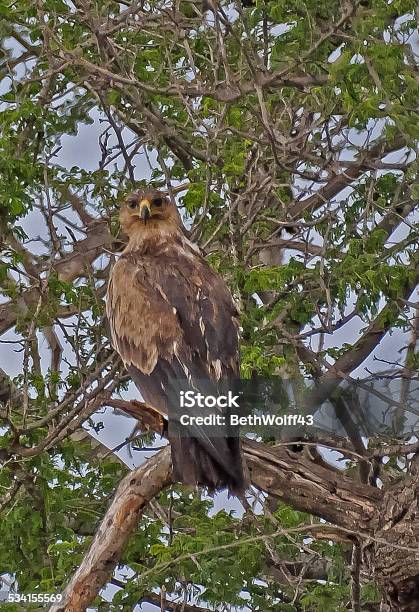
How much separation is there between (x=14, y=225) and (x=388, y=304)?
2.12 metres

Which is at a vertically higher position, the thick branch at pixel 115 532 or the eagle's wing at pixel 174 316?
the eagle's wing at pixel 174 316

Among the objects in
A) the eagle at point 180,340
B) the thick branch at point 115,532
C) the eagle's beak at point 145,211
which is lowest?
the thick branch at point 115,532

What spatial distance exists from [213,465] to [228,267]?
1823 mm

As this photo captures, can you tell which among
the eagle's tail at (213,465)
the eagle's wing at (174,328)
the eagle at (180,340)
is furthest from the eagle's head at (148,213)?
the eagle's tail at (213,465)

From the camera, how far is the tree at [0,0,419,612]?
18.9 ft

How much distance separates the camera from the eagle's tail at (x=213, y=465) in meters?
5.36

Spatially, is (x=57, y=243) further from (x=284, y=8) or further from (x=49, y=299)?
(x=284, y=8)

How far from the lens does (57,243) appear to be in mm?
7398

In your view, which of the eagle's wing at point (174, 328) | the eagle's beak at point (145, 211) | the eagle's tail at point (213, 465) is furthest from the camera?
the eagle's beak at point (145, 211)

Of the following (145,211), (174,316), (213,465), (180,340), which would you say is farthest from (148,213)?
(213,465)

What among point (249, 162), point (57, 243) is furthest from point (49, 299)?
point (249, 162)

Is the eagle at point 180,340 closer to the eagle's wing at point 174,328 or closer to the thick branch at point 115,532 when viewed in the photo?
the eagle's wing at point 174,328

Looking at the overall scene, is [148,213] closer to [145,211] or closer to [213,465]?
[145,211]

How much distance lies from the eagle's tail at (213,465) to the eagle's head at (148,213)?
6.32 feet
